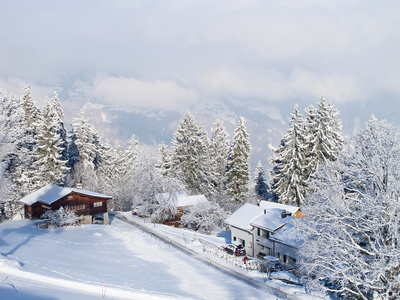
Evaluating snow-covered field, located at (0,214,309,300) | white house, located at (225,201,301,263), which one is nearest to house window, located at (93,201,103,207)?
snow-covered field, located at (0,214,309,300)

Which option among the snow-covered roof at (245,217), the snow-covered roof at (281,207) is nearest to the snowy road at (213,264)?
the snow-covered roof at (245,217)

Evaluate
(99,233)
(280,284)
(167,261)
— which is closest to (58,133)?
(99,233)

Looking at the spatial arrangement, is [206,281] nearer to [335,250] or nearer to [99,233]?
[335,250]

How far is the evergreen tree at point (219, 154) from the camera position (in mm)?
67250

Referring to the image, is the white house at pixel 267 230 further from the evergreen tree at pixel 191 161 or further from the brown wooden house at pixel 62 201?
the brown wooden house at pixel 62 201

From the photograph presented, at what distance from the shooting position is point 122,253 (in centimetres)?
3597

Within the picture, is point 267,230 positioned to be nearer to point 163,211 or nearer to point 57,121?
point 163,211

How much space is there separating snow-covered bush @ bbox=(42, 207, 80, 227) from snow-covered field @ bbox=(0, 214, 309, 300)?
1160mm

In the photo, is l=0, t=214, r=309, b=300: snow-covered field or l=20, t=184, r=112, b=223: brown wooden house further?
l=20, t=184, r=112, b=223: brown wooden house

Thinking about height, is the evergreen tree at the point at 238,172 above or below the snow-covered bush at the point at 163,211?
above

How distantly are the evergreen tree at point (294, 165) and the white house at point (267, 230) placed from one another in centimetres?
353

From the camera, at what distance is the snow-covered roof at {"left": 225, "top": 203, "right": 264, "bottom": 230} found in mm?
44688

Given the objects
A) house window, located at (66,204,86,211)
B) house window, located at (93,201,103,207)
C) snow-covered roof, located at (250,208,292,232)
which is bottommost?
snow-covered roof, located at (250,208,292,232)

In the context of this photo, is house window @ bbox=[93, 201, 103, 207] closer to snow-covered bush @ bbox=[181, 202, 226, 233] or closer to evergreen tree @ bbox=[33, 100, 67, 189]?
evergreen tree @ bbox=[33, 100, 67, 189]
